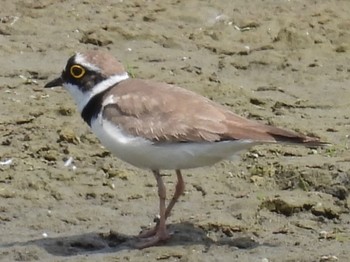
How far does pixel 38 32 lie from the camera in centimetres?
1280

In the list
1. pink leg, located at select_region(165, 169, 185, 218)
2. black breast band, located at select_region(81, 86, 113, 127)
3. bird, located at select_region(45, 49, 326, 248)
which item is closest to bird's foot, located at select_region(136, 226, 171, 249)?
bird, located at select_region(45, 49, 326, 248)

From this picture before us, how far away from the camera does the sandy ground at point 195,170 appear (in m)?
8.31

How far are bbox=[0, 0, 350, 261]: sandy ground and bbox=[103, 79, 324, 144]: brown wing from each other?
788mm

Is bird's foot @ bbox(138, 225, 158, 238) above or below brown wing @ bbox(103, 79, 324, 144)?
below

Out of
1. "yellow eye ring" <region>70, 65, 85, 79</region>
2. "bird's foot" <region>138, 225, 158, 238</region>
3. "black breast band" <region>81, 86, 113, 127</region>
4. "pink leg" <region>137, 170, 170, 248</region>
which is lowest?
"bird's foot" <region>138, 225, 158, 238</region>

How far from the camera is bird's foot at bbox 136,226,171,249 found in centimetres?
819

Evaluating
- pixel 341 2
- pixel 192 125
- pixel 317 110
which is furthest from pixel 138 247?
pixel 341 2

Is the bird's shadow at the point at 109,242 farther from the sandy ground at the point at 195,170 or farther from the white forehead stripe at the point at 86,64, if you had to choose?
the white forehead stripe at the point at 86,64

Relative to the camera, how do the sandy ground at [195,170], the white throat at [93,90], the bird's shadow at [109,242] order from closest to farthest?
the bird's shadow at [109,242] → the sandy ground at [195,170] → the white throat at [93,90]

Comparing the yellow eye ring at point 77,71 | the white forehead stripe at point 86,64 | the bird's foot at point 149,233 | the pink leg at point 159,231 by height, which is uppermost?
the white forehead stripe at point 86,64

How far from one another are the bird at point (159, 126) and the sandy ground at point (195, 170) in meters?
0.49

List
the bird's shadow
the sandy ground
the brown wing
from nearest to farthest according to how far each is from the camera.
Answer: the brown wing < the bird's shadow < the sandy ground

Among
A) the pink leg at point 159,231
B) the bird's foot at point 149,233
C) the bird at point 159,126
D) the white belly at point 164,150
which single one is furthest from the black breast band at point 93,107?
the bird's foot at point 149,233

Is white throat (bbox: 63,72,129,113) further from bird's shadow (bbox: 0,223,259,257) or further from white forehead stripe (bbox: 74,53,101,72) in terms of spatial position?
bird's shadow (bbox: 0,223,259,257)
